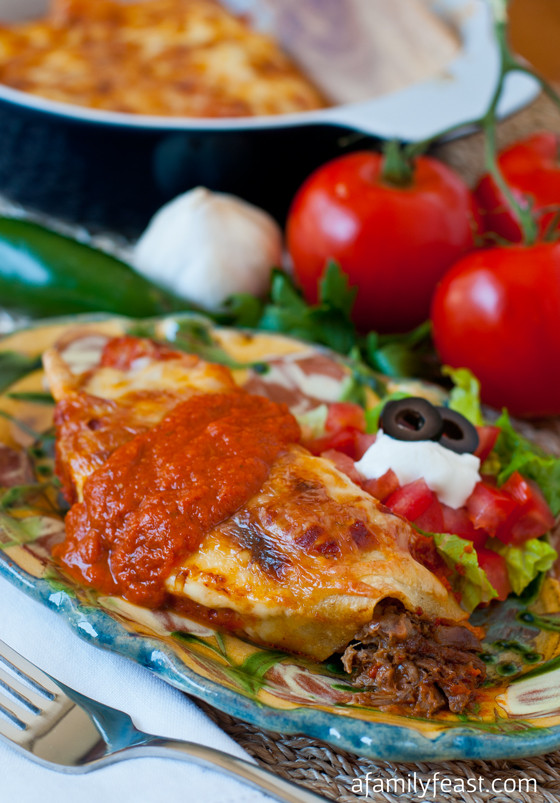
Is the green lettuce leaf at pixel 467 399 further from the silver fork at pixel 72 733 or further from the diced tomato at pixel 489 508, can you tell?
the silver fork at pixel 72 733

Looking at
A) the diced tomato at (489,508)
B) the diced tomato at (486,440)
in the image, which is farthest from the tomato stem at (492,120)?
the diced tomato at (489,508)

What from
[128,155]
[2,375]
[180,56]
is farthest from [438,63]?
[2,375]

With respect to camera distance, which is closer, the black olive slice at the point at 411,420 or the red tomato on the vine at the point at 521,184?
the black olive slice at the point at 411,420

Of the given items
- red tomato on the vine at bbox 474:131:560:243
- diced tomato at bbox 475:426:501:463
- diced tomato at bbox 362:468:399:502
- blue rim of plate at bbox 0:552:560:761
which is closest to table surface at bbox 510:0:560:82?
red tomato on the vine at bbox 474:131:560:243

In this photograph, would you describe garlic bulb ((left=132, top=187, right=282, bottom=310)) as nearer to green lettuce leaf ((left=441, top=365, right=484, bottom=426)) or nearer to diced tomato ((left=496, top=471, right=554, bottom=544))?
green lettuce leaf ((left=441, top=365, right=484, bottom=426))

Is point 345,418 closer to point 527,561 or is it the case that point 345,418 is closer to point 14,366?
point 527,561

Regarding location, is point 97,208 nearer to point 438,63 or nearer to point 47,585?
point 438,63
